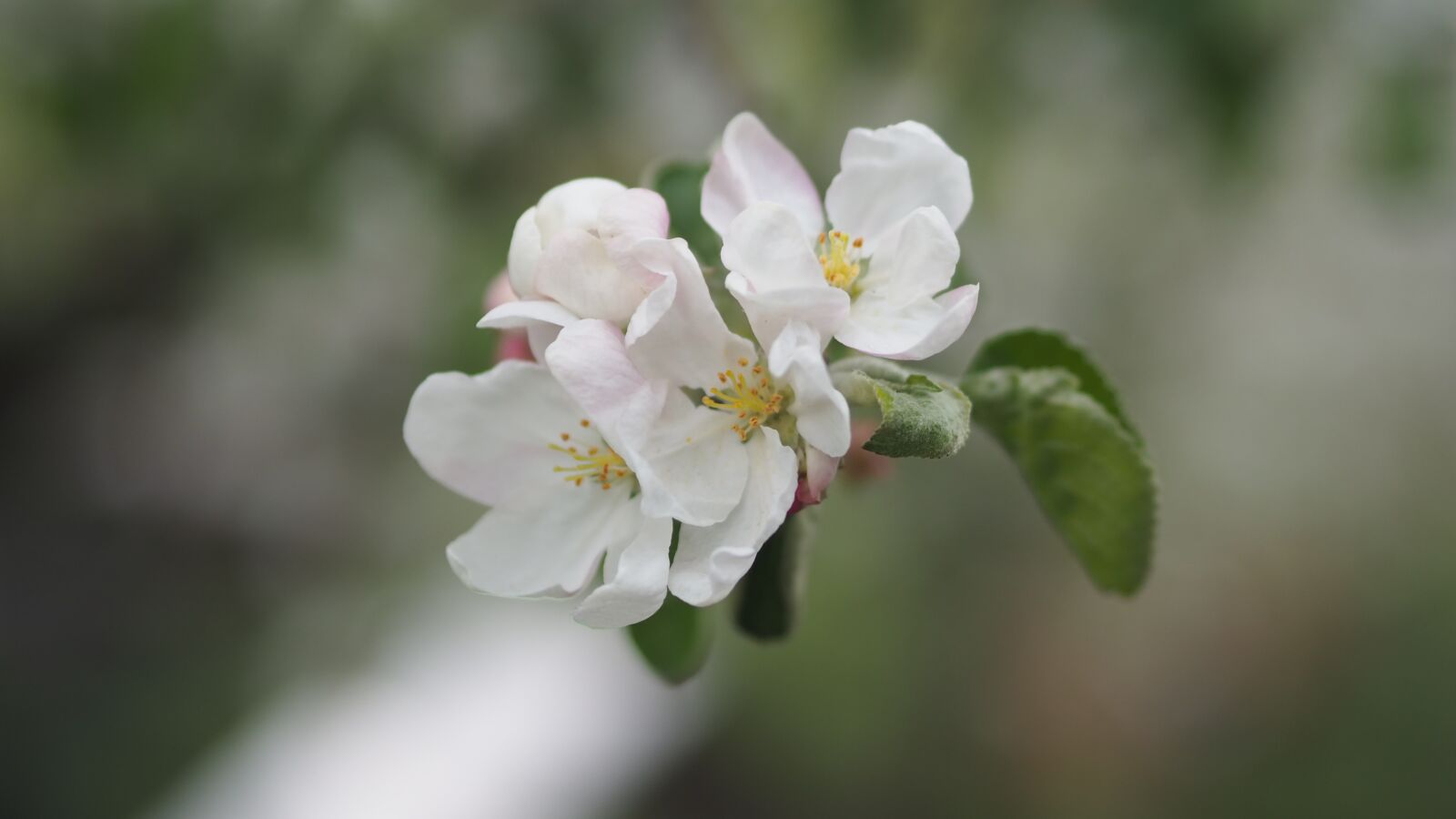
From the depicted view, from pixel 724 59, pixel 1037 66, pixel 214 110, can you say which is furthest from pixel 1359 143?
pixel 214 110

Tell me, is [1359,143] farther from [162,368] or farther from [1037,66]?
[162,368]

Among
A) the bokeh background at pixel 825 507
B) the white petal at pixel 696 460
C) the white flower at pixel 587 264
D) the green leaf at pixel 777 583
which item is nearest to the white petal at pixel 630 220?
the white flower at pixel 587 264

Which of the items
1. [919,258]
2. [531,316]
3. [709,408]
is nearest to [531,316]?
[531,316]

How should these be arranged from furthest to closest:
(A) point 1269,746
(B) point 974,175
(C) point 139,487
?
(C) point 139,487 < (A) point 1269,746 < (B) point 974,175

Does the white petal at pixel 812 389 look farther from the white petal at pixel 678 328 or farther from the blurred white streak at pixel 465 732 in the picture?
the blurred white streak at pixel 465 732

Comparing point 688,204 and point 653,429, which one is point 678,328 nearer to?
point 653,429

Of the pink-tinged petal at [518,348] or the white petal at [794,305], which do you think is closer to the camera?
the white petal at [794,305]
